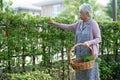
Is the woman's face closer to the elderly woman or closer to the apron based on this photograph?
the elderly woman

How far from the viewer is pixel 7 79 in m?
6.39

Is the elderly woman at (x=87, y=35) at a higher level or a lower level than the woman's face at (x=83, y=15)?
lower

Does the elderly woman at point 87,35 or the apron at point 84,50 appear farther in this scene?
the apron at point 84,50

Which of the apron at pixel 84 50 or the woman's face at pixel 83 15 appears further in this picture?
the apron at pixel 84 50

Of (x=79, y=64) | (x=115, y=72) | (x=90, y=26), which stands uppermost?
(x=90, y=26)

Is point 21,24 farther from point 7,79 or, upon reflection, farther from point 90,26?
point 90,26

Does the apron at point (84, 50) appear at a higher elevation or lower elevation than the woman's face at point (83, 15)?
lower

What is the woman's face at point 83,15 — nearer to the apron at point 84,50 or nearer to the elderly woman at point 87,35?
the elderly woman at point 87,35

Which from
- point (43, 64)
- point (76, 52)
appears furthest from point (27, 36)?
point (76, 52)

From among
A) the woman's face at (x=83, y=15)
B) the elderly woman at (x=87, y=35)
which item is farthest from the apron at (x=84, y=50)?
the woman's face at (x=83, y=15)

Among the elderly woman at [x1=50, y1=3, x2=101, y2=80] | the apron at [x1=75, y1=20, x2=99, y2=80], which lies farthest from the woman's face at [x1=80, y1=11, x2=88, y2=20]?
the apron at [x1=75, y1=20, x2=99, y2=80]

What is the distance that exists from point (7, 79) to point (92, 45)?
1858mm

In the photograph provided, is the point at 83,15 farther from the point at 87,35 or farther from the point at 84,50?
the point at 84,50

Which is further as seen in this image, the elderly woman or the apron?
the apron
